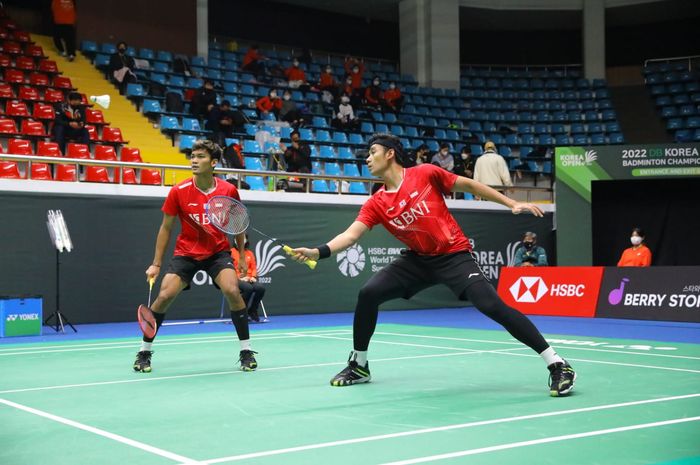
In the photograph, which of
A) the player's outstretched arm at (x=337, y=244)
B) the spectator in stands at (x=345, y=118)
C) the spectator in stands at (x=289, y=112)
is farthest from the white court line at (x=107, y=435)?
the spectator in stands at (x=345, y=118)

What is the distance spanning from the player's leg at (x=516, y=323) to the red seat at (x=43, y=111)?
1313 centimetres

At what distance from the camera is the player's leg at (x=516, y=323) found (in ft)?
21.7

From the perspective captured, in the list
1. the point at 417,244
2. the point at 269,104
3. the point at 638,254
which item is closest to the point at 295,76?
the point at 269,104

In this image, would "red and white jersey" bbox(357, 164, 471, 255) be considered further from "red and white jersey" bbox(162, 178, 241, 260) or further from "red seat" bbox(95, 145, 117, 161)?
"red seat" bbox(95, 145, 117, 161)

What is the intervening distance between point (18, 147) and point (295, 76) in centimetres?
1165

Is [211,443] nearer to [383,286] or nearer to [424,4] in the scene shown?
[383,286]

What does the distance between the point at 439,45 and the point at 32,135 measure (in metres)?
17.9

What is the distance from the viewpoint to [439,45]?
31.1 metres

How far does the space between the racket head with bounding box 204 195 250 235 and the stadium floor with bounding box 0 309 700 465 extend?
54.2 inches

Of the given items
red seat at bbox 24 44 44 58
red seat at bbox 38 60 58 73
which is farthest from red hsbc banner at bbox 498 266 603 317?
red seat at bbox 24 44 44 58

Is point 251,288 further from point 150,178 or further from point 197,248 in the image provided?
point 197,248

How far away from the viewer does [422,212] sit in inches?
280

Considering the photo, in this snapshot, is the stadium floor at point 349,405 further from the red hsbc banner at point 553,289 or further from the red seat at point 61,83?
the red seat at point 61,83

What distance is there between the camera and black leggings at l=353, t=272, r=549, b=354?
682 cm
